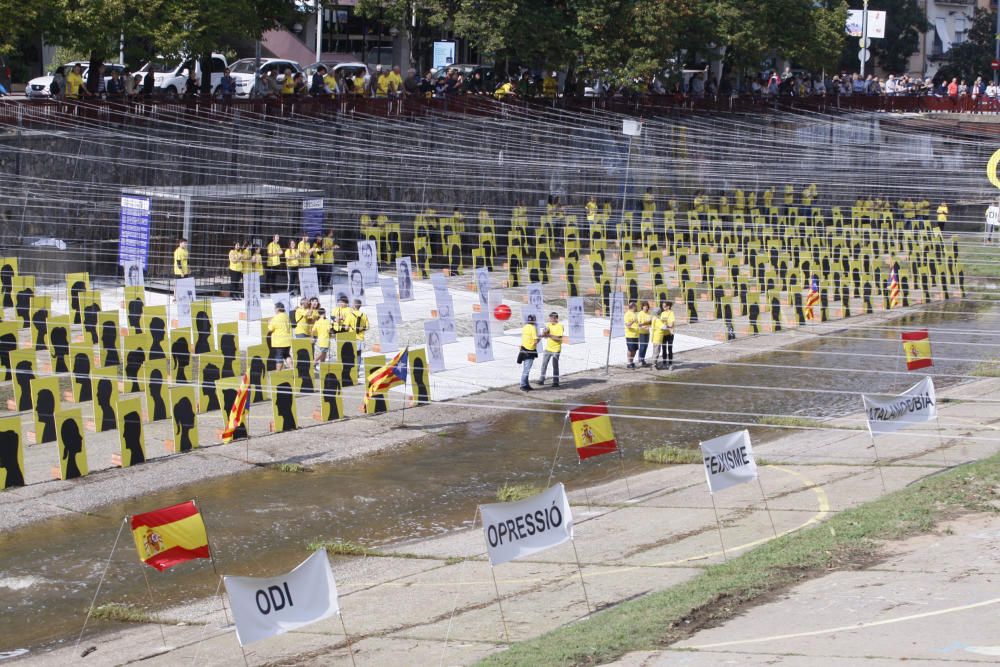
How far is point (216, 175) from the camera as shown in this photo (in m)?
37.4

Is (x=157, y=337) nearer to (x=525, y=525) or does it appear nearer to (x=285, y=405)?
(x=285, y=405)

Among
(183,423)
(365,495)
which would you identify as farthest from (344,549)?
(183,423)

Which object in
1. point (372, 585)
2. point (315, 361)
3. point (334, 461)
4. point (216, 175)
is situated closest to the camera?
point (372, 585)

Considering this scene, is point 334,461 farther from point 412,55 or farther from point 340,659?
point 412,55

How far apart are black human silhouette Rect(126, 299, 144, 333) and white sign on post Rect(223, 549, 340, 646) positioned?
15.8 m

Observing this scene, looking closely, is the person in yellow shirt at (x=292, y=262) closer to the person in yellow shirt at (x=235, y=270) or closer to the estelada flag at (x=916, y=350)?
the person in yellow shirt at (x=235, y=270)

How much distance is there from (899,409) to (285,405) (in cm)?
982

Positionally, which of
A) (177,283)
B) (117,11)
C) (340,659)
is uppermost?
(117,11)

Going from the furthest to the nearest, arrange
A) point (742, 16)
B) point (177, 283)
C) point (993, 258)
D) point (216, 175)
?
1. point (742, 16)
2. point (993, 258)
3. point (216, 175)
4. point (177, 283)

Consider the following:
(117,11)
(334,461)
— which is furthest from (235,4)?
(334,461)

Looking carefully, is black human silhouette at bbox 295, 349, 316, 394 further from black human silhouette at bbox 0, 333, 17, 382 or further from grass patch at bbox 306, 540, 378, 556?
grass patch at bbox 306, 540, 378, 556

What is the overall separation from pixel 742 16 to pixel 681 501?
41500mm

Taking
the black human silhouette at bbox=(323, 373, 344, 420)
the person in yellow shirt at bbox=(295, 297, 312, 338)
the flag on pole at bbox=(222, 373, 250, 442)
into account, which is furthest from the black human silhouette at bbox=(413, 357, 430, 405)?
the flag on pole at bbox=(222, 373, 250, 442)

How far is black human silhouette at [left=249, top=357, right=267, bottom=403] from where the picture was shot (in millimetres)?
25516
